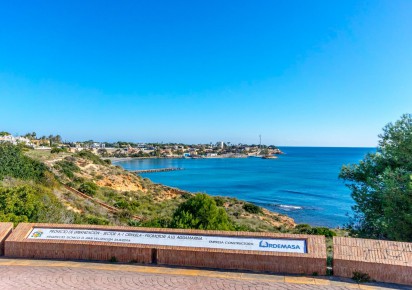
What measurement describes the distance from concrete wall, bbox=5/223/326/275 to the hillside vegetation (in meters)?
2.82

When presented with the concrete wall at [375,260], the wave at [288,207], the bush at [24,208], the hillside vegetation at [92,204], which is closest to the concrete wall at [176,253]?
the concrete wall at [375,260]

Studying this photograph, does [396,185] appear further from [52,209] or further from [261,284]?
[52,209]

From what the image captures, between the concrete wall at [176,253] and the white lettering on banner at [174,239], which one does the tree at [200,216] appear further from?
the concrete wall at [176,253]

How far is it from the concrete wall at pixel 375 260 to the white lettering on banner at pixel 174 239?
0.75 meters

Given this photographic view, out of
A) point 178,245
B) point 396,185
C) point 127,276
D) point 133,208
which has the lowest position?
point 133,208

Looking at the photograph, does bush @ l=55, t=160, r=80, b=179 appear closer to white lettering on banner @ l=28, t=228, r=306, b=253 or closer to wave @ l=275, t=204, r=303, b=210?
wave @ l=275, t=204, r=303, b=210

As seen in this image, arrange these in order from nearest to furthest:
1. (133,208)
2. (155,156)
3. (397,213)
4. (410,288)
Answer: (410,288) < (397,213) < (133,208) < (155,156)

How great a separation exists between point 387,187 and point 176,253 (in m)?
6.41

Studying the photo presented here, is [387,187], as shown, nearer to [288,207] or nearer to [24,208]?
[24,208]

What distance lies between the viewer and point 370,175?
11.2 m

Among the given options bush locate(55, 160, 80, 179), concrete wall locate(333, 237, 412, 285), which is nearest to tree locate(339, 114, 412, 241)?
concrete wall locate(333, 237, 412, 285)

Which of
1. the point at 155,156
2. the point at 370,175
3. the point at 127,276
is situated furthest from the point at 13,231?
the point at 155,156

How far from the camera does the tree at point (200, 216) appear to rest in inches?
438

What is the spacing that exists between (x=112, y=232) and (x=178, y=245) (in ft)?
5.56
